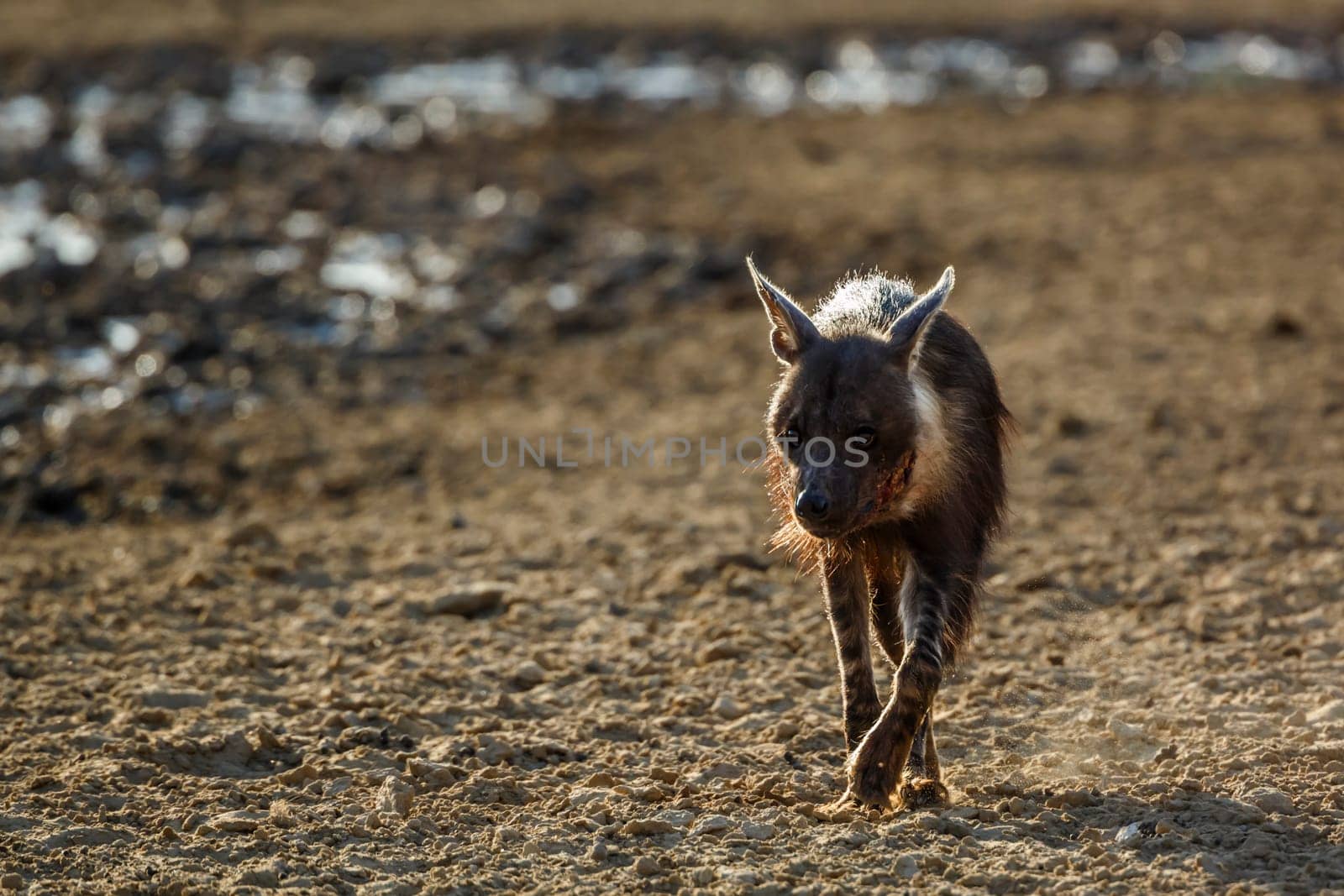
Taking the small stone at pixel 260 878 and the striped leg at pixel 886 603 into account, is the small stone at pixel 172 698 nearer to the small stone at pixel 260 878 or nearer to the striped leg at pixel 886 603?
the small stone at pixel 260 878

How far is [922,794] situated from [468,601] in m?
2.49

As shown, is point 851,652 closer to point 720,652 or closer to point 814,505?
point 814,505

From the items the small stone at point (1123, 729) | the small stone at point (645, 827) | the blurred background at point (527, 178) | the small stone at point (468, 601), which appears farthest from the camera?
the blurred background at point (527, 178)

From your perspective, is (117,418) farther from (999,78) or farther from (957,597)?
(999,78)

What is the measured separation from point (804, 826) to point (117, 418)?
6195 millimetres

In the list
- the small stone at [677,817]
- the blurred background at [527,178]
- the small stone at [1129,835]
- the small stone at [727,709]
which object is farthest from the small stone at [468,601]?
the small stone at [1129,835]

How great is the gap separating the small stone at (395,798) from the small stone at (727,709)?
47.6 inches

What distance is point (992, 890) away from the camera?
4.56m

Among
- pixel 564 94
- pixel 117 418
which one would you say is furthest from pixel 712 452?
pixel 564 94

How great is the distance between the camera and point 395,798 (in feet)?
17.1

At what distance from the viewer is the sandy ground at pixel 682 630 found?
4906mm

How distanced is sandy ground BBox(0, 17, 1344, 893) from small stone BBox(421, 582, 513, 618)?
31 mm

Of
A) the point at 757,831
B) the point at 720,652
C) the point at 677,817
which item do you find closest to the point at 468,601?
the point at 720,652

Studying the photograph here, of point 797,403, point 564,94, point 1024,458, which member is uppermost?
point 564,94
